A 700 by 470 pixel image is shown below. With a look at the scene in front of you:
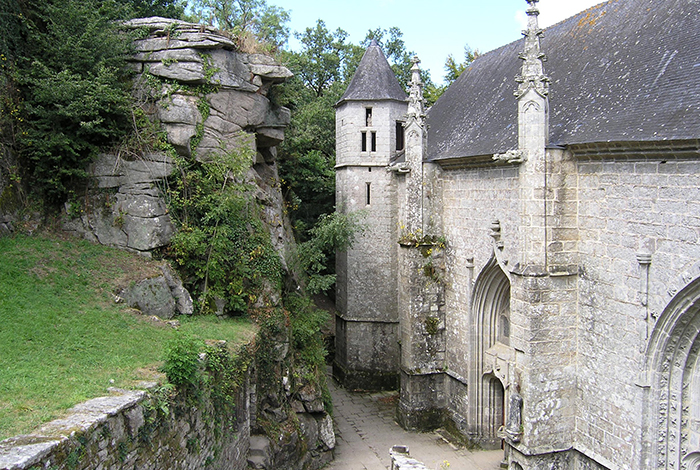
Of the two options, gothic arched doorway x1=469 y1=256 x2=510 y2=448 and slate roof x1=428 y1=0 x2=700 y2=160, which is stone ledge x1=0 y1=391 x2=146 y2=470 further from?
gothic arched doorway x1=469 y1=256 x2=510 y2=448

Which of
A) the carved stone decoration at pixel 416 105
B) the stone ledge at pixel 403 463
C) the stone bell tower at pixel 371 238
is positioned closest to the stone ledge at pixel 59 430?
the stone ledge at pixel 403 463

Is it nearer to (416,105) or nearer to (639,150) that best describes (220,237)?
(416,105)

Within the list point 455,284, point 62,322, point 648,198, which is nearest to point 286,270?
point 455,284

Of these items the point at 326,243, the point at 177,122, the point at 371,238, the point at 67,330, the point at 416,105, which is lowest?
the point at 67,330

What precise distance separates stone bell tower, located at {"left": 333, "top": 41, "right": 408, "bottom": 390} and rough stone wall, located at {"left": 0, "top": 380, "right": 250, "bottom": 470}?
1033 cm

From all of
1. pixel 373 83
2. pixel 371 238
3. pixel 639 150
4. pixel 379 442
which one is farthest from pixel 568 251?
pixel 373 83

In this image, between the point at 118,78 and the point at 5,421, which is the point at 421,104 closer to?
the point at 118,78

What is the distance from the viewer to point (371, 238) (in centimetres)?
1997

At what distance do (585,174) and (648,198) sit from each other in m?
1.65

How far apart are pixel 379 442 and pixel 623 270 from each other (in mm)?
9012

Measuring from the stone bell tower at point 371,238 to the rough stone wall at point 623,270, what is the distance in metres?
9.36

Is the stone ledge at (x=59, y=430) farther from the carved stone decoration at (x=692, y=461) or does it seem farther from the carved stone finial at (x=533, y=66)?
the carved stone finial at (x=533, y=66)

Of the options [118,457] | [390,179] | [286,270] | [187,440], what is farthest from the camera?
[390,179]

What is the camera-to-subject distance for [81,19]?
13.3 metres
